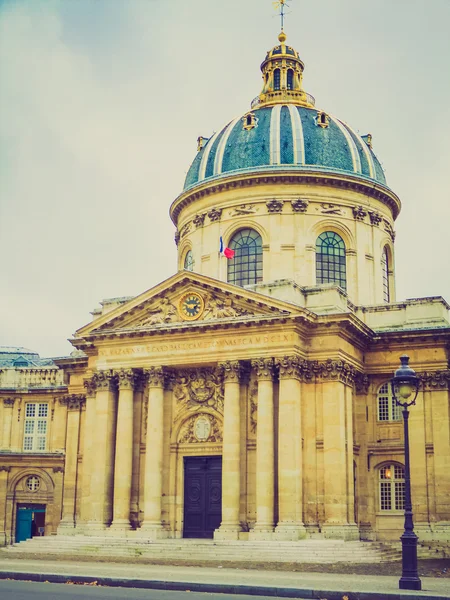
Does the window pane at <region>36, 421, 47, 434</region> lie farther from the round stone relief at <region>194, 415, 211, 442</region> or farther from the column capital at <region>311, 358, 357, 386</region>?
the column capital at <region>311, 358, 357, 386</region>

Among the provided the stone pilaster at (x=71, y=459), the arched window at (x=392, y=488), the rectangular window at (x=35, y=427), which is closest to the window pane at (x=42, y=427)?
the rectangular window at (x=35, y=427)

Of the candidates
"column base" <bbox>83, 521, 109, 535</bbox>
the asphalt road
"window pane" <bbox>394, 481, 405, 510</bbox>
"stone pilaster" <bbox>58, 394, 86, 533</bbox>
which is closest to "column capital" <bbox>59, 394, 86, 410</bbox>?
"stone pilaster" <bbox>58, 394, 86, 533</bbox>

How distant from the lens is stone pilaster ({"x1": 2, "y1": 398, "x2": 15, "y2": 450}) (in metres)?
54.0

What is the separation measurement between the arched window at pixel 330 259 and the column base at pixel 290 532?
1572cm

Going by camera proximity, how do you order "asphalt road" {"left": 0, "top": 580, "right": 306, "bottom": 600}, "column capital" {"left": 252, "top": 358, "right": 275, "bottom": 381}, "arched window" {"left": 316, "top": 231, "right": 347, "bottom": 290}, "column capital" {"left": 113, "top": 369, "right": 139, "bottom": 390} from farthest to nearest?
"arched window" {"left": 316, "top": 231, "right": 347, "bottom": 290}
"column capital" {"left": 113, "top": 369, "right": 139, "bottom": 390}
"column capital" {"left": 252, "top": 358, "right": 275, "bottom": 381}
"asphalt road" {"left": 0, "top": 580, "right": 306, "bottom": 600}

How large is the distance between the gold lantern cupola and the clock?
675 inches

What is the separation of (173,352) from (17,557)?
38.3 ft

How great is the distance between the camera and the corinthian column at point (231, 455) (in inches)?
1555

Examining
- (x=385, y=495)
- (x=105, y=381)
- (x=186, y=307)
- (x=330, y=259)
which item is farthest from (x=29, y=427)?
(x=385, y=495)

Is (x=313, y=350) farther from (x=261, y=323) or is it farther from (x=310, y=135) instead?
(x=310, y=135)

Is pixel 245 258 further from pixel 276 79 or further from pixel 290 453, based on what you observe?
pixel 290 453

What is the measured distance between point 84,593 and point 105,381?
71.3 ft

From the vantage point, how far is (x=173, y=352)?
140ft

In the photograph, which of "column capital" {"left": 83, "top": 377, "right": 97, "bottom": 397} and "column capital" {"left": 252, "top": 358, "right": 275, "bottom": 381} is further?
"column capital" {"left": 83, "top": 377, "right": 97, "bottom": 397}
